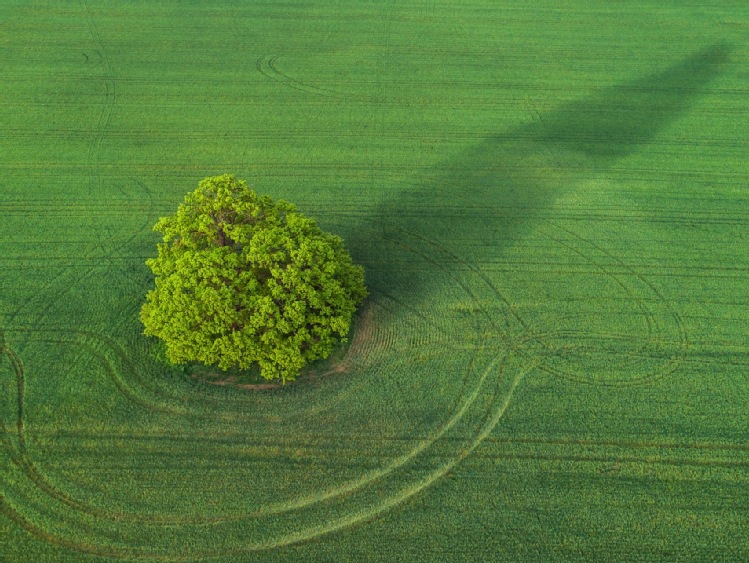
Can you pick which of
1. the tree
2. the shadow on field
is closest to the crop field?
the shadow on field

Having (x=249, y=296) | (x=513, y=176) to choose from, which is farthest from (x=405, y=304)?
(x=513, y=176)

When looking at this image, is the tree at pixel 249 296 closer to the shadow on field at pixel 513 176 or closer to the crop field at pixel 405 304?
the crop field at pixel 405 304

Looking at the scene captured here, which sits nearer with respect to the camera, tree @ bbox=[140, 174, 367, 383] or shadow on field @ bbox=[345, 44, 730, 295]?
tree @ bbox=[140, 174, 367, 383]

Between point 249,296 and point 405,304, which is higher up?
point 249,296

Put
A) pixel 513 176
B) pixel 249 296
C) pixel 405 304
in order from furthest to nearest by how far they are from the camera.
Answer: pixel 513 176, pixel 405 304, pixel 249 296

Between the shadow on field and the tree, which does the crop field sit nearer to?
the shadow on field

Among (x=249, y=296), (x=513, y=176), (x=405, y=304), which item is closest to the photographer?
(x=249, y=296)

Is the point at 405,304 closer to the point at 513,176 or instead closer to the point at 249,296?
the point at 249,296

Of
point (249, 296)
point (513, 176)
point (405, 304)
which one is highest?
point (513, 176)
